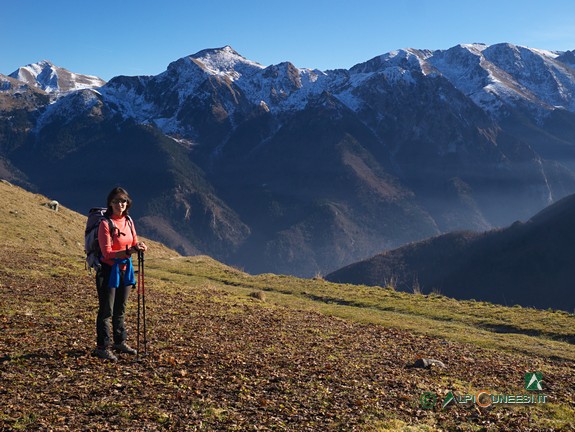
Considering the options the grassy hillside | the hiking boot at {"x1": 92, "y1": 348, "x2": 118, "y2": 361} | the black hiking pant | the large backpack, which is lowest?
the grassy hillside

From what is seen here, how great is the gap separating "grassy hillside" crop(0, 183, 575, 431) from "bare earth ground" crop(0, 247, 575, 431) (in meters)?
0.04

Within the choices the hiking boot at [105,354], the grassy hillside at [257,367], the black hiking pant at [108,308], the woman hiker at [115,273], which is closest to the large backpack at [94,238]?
the woman hiker at [115,273]

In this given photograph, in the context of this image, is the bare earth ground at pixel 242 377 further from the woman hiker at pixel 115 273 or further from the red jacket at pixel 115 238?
the red jacket at pixel 115 238

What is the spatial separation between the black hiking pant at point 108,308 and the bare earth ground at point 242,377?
2.01 ft

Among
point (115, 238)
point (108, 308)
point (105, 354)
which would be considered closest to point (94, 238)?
point (115, 238)

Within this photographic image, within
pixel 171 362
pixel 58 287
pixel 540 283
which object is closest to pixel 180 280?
pixel 58 287

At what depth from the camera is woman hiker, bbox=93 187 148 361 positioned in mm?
12633

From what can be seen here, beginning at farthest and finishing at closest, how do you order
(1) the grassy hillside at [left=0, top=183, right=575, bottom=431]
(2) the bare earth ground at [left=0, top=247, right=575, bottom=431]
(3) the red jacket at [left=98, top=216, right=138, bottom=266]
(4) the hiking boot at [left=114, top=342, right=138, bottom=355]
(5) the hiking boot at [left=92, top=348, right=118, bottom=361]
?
(4) the hiking boot at [left=114, top=342, right=138, bottom=355]
(3) the red jacket at [left=98, top=216, right=138, bottom=266]
(5) the hiking boot at [left=92, top=348, right=118, bottom=361]
(1) the grassy hillside at [left=0, top=183, right=575, bottom=431]
(2) the bare earth ground at [left=0, top=247, right=575, bottom=431]

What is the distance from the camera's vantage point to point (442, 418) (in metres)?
10.8

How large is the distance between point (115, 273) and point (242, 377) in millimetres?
3682

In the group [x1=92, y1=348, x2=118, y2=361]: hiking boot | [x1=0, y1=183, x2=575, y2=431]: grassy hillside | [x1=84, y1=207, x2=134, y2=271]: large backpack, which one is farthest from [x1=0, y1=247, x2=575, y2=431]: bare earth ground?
[x1=84, y1=207, x2=134, y2=271]: large backpack

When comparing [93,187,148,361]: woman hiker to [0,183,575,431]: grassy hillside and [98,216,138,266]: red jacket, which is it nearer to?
[98,216,138,266]: red jacket

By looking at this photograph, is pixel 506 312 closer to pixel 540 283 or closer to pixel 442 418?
pixel 442 418

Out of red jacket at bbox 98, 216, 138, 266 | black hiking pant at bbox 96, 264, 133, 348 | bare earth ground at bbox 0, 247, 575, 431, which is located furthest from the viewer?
black hiking pant at bbox 96, 264, 133, 348
